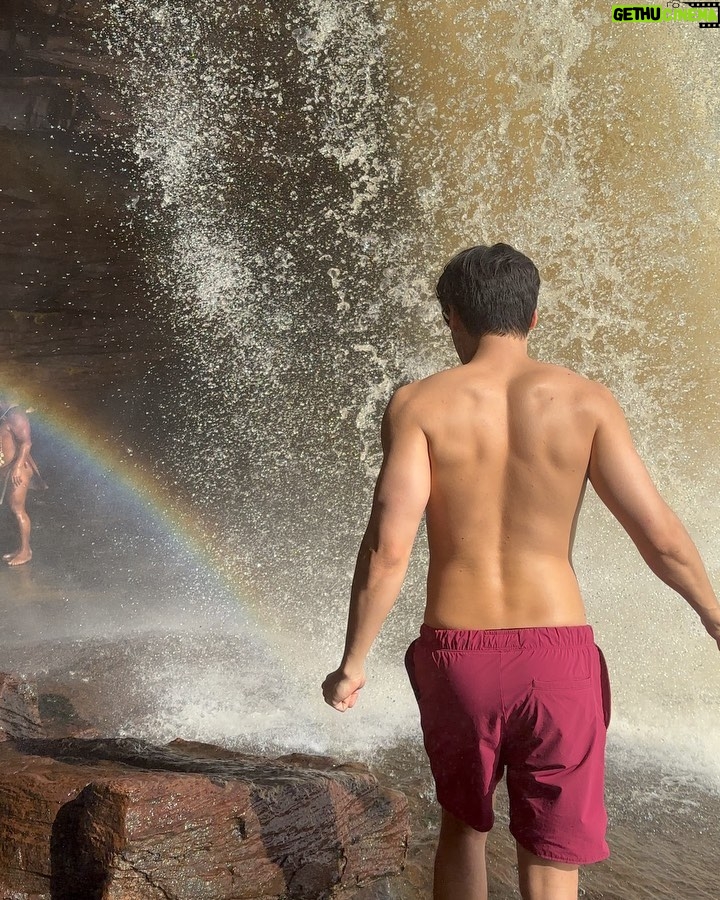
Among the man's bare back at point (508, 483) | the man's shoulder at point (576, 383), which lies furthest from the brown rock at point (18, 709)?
the man's shoulder at point (576, 383)

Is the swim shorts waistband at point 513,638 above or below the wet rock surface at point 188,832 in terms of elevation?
above

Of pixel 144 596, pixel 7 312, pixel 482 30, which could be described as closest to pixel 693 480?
pixel 482 30

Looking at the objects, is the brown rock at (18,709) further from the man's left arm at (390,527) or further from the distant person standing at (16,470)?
the distant person standing at (16,470)

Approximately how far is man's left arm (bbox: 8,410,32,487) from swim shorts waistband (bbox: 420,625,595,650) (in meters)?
11.3

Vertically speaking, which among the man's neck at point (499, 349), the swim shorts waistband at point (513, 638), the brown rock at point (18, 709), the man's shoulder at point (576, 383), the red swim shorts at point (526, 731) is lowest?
the brown rock at point (18, 709)

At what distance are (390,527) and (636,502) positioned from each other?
59cm

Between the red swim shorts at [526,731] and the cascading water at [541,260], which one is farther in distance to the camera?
the cascading water at [541,260]

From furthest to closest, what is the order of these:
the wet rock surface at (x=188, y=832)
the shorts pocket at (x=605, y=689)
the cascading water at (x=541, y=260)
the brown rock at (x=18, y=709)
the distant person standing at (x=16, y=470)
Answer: the distant person standing at (x=16, y=470) → the cascading water at (x=541, y=260) → the brown rock at (x=18, y=709) → the wet rock surface at (x=188, y=832) → the shorts pocket at (x=605, y=689)

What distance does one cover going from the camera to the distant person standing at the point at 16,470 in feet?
39.0

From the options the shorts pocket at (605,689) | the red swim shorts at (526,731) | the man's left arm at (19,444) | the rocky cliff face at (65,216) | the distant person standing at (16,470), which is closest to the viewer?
the red swim shorts at (526,731)

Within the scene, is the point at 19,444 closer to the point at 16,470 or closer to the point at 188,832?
the point at 16,470

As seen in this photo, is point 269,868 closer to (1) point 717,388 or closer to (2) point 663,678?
(2) point 663,678

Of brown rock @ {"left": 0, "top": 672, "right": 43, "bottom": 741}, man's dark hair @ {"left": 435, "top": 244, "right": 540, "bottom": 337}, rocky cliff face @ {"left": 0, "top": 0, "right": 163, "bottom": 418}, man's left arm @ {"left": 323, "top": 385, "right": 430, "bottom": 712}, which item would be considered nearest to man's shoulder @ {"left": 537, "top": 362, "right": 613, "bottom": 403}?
man's dark hair @ {"left": 435, "top": 244, "right": 540, "bottom": 337}

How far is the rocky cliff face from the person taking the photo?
13883 mm
